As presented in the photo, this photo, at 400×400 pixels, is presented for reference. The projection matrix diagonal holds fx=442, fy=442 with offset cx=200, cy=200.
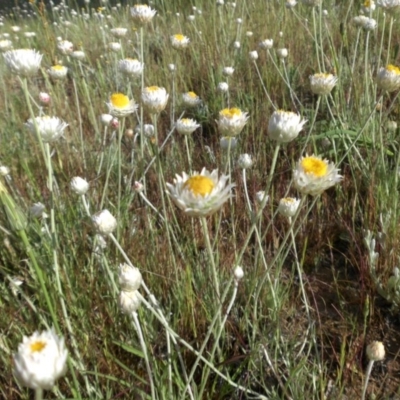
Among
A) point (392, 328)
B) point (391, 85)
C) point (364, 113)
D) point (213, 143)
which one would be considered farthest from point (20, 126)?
point (392, 328)

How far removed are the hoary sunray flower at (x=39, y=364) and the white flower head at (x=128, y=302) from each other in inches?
8.6

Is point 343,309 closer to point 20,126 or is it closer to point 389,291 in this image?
point 389,291

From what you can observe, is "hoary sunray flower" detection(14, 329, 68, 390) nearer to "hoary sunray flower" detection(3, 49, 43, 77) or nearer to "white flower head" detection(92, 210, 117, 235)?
"white flower head" detection(92, 210, 117, 235)

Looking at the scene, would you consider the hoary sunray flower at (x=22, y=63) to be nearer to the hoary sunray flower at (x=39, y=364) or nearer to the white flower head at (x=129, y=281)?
the white flower head at (x=129, y=281)

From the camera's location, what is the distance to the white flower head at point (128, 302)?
88cm

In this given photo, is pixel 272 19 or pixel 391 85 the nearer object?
pixel 391 85

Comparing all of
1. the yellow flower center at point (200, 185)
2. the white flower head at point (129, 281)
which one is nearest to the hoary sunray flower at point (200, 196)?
the yellow flower center at point (200, 185)

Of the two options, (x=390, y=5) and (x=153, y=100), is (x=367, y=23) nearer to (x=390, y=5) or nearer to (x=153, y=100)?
(x=390, y=5)

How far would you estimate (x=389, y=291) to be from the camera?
141 cm

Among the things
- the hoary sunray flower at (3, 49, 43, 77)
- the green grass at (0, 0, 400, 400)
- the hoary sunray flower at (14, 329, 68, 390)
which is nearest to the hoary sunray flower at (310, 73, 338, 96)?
the green grass at (0, 0, 400, 400)

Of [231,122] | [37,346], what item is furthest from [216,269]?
[37,346]

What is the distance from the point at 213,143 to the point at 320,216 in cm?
84

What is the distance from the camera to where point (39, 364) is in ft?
2.09

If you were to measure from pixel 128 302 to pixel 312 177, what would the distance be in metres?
0.47
